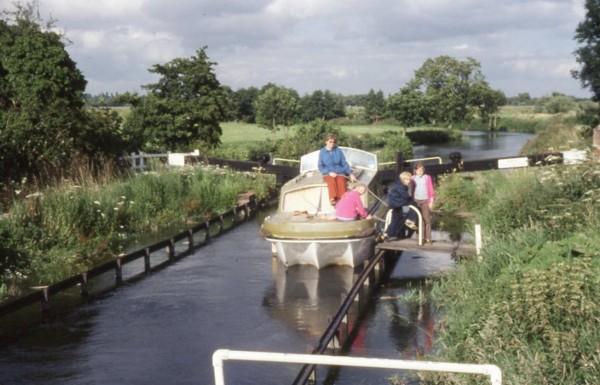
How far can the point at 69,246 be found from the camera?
1620cm

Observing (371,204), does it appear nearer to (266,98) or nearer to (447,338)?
(447,338)

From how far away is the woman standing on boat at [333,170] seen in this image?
16.2m

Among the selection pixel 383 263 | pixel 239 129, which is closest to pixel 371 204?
pixel 383 263

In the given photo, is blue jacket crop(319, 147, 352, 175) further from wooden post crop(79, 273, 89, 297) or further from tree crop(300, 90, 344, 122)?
tree crop(300, 90, 344, 122)

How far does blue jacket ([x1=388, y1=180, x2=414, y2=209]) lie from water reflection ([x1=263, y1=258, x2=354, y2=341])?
156 cm

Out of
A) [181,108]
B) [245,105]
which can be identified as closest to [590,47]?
[181,108]

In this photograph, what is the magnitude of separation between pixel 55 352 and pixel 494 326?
19.7 feet

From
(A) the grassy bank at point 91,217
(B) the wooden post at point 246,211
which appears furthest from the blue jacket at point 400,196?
(B) the wooden post at point 246,211

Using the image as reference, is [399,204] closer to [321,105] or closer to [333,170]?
[333,170]

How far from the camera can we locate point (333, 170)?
643 inches

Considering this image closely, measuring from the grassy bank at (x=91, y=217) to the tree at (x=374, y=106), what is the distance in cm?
8697

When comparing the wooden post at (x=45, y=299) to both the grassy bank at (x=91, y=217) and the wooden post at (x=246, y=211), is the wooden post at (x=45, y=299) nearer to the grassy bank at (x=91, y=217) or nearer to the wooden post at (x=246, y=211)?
the grassy bank at (x=91, y=217)

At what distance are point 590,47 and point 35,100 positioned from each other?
3351 centimetres

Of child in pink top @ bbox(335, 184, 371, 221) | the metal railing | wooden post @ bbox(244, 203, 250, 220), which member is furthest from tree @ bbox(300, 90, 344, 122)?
the metal railing
